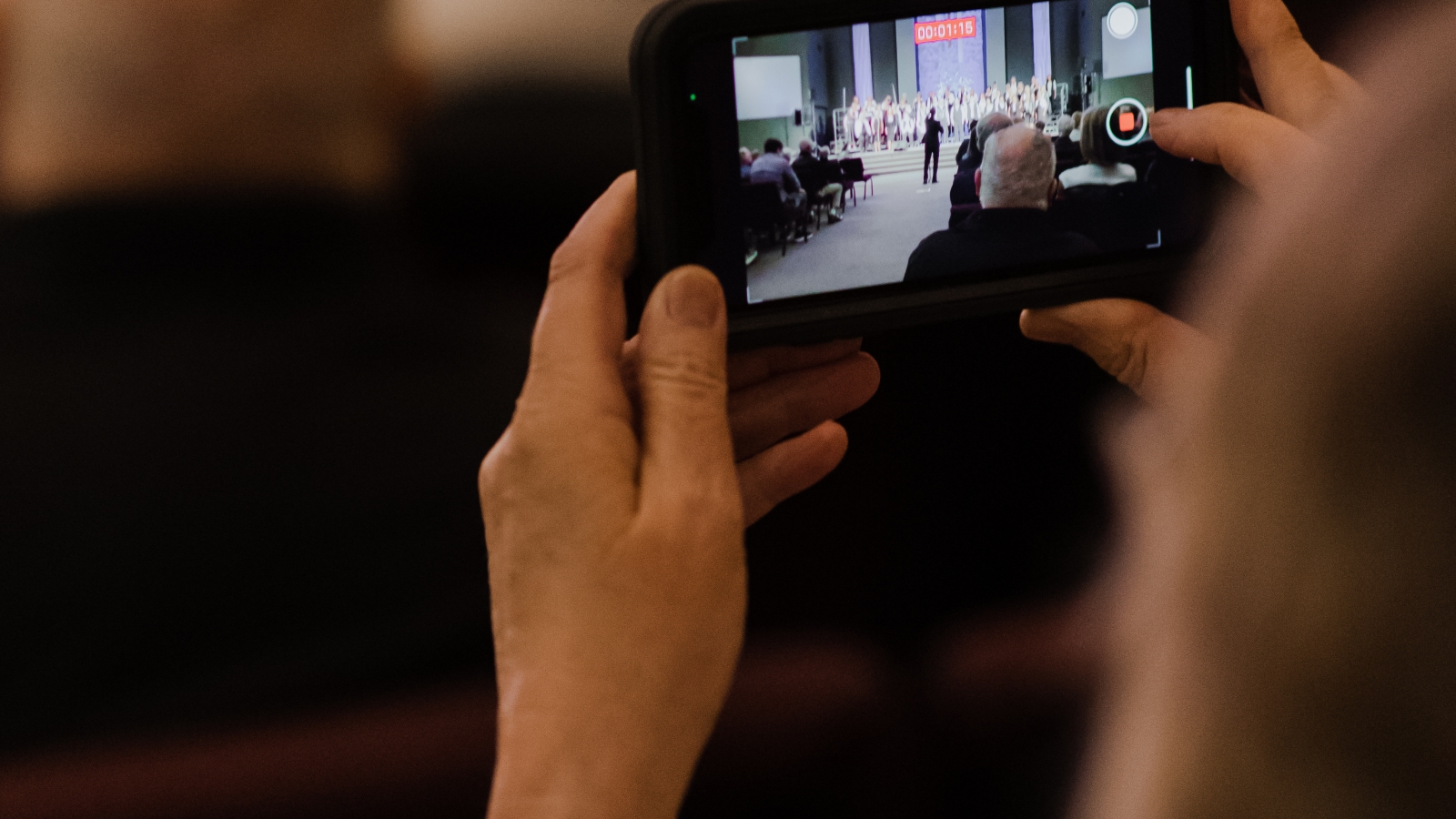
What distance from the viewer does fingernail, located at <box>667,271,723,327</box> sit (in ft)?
1.55

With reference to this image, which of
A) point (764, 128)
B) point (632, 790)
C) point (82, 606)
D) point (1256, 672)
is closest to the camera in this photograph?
point (1256, 672)

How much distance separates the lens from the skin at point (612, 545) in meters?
0.42

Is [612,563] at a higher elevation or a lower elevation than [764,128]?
lower

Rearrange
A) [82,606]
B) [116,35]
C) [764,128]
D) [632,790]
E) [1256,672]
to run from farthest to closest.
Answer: [82,606] → [116,35] → [764,128] → [632,790] → [1256,672]

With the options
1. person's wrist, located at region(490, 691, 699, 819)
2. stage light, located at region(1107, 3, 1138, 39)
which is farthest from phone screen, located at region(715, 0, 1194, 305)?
person's wrist, located at region(490, 691, 699, 819)

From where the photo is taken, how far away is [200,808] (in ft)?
2.93

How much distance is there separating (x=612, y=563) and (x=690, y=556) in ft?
0.13

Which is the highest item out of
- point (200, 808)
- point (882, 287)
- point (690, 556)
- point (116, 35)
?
point (116, 35)

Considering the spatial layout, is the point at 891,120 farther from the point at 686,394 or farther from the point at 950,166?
the point at 686,394

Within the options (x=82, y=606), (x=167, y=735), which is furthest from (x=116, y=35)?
(x=167, y=735)

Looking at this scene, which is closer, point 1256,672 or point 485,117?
point 1256,672

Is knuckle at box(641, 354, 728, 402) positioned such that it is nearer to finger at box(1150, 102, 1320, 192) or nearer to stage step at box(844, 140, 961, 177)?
stage step at box(844, 140, 961, 177)

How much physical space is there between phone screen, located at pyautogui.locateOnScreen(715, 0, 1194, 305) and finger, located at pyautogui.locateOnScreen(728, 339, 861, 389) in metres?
0.06

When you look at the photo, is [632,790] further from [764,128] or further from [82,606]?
[82,606]
